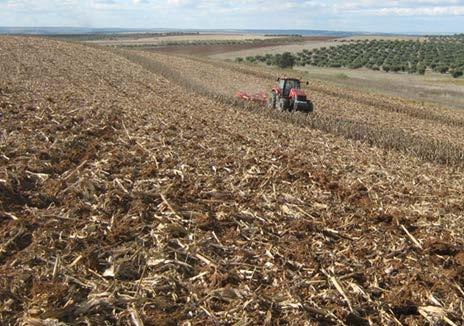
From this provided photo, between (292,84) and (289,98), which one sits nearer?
(289,98)

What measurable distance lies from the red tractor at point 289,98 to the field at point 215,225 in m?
5.71

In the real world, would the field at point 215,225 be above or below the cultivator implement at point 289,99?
above

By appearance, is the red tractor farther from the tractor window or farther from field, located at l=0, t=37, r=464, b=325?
field, located at l=0, t=37, r=464, b=325

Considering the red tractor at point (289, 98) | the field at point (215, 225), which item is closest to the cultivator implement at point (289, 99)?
the red tractor at point (289, 98)

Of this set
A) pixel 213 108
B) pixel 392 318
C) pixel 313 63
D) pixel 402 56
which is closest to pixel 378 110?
pixel 213 108

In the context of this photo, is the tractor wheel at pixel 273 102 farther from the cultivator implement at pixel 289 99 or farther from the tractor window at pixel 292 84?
the tractor window at pixel 292 84

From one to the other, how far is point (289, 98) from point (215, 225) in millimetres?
15412

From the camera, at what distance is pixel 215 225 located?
305 inches

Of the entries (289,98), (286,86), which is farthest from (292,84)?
(289,98)

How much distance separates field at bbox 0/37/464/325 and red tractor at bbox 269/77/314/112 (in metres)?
5.71

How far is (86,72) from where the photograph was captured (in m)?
29.8

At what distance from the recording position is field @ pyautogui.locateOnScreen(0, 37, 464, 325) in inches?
227

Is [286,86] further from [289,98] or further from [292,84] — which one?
[289,98]

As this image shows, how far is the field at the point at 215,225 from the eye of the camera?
18.9 ft
